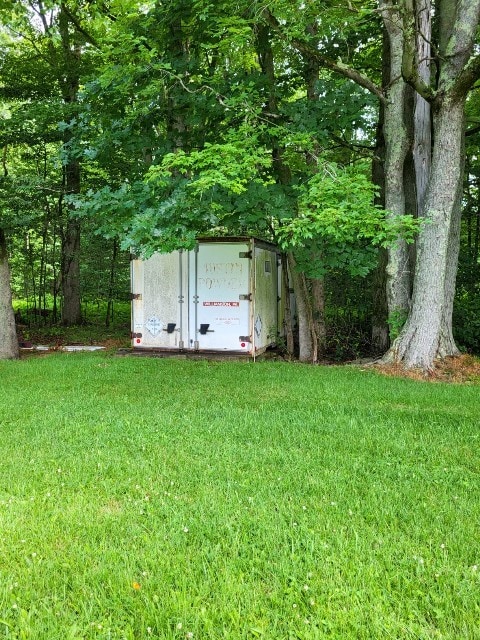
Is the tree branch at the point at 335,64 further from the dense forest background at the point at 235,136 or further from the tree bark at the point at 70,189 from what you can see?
the tree bark at the point at 70,189

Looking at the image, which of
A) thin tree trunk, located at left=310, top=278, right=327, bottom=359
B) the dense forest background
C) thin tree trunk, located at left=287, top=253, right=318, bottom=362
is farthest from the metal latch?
thin tree trunk, located at left=310, top=278, right=327, bottom=359

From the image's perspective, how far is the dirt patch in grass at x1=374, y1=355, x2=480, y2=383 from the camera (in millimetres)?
7789

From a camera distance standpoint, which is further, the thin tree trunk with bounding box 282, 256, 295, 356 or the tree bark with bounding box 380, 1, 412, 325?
the thin tree trunk with bounding box 282, 256, 295, 356

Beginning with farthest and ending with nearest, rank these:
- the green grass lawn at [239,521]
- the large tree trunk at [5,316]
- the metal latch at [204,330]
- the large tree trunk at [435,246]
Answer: the large tree trunk at [5,316] → the metal latch at [204,330] → the large tree trunk at [435,246] → the green grass lawn at [239,521]

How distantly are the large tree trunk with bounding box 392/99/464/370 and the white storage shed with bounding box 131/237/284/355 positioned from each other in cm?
277

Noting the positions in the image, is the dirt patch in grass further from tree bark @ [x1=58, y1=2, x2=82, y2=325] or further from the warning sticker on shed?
tree bark @ [x1=58, y1=2, x2=82, y2=325]

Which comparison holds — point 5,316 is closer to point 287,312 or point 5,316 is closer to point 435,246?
point 287,312

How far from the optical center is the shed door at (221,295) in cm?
935

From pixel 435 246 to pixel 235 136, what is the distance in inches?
139

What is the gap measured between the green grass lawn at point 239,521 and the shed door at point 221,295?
378 centimetres

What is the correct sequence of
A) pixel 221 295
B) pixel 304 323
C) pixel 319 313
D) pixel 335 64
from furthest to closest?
1. pixel 319 313
2. pixel 304 323
3. pixel 221 295
4. pixel 335 64

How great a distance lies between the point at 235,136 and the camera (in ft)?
24.1

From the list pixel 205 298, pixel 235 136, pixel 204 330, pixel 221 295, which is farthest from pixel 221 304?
pixel 235 136

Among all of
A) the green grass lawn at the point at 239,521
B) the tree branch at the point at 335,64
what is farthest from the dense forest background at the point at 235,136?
the green grass lawn at the point at 239,521
